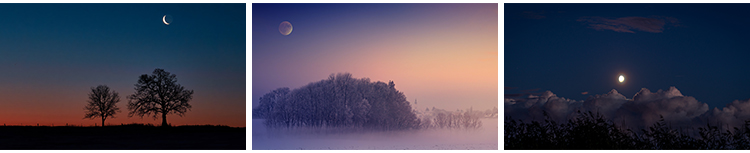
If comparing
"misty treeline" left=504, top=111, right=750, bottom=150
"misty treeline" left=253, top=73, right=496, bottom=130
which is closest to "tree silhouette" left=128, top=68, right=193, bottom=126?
"misty treeline" left=253, top=73, right=496, bottom=130

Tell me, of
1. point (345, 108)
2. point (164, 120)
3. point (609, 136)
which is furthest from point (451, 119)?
point (164, 120)

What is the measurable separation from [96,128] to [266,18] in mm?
3424

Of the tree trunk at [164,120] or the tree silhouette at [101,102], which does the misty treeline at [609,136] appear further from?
the tree silhouette at [101,102]

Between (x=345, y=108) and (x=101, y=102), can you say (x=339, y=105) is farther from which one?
(x=101, y=102)

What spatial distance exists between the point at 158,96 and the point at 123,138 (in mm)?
1529

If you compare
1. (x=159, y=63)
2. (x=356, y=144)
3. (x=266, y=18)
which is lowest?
(x=356, y=144)

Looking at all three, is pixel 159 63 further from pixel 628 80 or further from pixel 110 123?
pixel 628 80

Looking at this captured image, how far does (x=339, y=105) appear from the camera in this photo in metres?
9.56

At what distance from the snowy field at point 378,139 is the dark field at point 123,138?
1.52 feet

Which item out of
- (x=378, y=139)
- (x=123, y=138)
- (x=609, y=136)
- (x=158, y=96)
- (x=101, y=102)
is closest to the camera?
(x=609, y=136)

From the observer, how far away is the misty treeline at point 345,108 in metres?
9.26

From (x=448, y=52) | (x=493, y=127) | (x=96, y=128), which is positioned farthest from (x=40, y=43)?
(x=493, y=127)

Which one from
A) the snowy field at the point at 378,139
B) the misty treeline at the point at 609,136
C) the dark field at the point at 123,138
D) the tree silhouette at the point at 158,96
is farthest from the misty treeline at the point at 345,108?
the tree silhouette at the point at 158,96

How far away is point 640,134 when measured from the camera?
8.57 m
